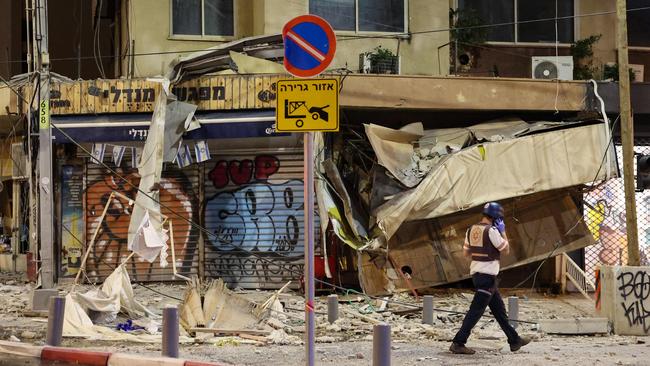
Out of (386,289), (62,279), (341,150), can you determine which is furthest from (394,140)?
(62,279)

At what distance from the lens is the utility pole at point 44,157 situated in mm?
13812

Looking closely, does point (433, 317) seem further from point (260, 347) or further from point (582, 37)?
point (582, 37)

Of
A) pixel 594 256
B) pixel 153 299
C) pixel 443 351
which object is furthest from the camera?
pixel 594 256

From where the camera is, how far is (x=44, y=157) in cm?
1387

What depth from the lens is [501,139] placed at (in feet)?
55.3

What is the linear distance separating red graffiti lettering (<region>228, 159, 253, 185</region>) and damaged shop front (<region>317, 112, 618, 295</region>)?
1.57 m

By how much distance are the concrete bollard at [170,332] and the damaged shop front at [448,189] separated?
6.63 meters

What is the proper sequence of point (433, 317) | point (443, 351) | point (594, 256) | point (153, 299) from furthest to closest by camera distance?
point (594, 256) < point (153, 299) < point (433, 317) < point (443, 351)

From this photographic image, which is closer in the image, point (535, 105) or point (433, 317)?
point (433, 317)

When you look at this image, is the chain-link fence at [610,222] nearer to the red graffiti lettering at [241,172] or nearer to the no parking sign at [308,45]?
the red graffiti lettering at [241,172]

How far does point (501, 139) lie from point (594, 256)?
3.66 meters

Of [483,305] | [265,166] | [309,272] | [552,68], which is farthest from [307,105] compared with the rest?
[552,68]

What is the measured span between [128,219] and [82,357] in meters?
7.73

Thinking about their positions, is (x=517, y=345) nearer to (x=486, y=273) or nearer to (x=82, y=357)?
(x=486, y=273)
